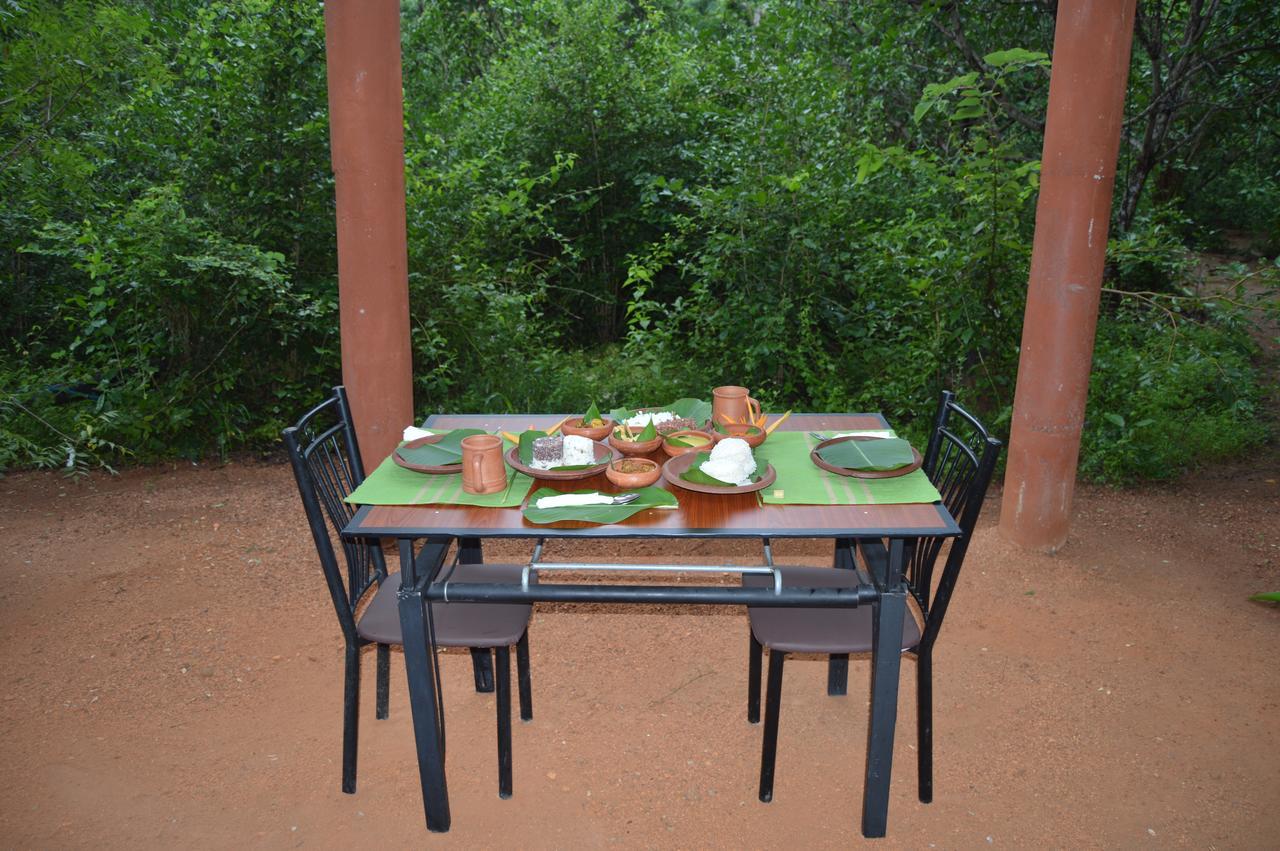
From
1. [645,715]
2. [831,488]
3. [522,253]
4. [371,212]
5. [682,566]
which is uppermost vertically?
[371,212]

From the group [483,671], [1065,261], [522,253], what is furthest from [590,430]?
[522,253]

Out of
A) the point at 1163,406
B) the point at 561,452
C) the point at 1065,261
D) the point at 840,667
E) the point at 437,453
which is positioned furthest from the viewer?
the point at 1163,406

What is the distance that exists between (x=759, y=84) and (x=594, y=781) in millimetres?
3868

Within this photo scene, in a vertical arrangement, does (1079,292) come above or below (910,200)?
below

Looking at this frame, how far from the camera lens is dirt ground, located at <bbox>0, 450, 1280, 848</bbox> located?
209cm

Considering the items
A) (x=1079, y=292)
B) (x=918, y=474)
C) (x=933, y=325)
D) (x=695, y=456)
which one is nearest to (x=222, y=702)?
(x=695, y=456)

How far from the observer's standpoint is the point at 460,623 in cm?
213

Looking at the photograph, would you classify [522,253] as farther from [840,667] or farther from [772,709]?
[772,709]

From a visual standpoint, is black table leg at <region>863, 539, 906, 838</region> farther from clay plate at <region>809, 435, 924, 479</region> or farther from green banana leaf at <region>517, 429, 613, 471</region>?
green banana leaf at <region>517, 429, 613, 471</region>

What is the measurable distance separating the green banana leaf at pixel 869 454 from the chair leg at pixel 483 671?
3.77 ft

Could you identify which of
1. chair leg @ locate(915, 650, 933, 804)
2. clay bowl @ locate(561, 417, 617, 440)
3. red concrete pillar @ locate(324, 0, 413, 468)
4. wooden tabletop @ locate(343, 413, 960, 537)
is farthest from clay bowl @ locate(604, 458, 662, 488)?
red concrete pillar @ locate(324, 0, 413, 468)

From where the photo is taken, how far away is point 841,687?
2.59m

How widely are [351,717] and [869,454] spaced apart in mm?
1361

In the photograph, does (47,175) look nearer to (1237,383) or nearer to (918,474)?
(918,474)
